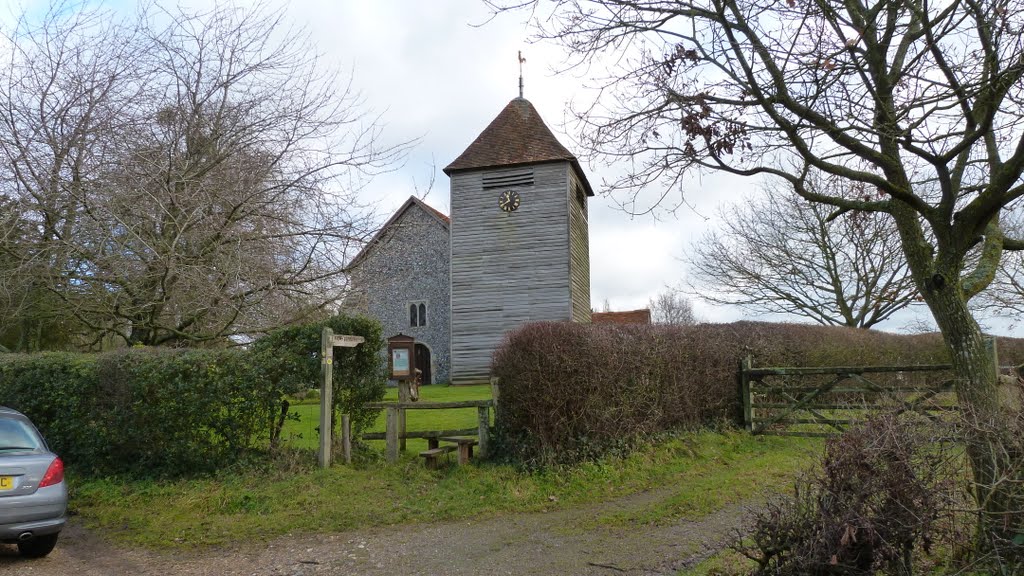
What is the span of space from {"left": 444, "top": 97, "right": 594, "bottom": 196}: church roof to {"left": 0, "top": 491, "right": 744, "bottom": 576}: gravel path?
805 inches

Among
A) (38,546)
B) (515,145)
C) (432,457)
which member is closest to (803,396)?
(432,457)

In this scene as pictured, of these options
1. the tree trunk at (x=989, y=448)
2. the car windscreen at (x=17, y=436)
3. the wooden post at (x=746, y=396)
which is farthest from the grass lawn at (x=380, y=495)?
the tree trunk at (x=989, y=448)

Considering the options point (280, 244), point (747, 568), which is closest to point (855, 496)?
point (747, 568)

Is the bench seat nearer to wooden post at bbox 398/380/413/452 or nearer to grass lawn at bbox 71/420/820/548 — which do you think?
grass lawn at bbox 71/420/820/548

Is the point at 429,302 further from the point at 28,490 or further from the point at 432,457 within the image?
the point at 28,490

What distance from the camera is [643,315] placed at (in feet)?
144

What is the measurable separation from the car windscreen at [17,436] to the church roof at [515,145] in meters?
21.2

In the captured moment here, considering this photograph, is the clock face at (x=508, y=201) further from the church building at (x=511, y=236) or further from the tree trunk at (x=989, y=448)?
the tree trunk at (x=989, y=448)

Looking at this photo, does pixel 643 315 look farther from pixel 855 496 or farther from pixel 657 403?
pixel 855 496

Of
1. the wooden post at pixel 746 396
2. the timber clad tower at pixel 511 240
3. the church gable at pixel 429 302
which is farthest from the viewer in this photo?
the church gable at pixel 429 302

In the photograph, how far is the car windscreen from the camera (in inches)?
285

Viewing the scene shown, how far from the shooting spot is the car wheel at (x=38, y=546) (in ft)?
23.9

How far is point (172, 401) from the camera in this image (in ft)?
31.4

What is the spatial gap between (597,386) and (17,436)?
7.00 metres
